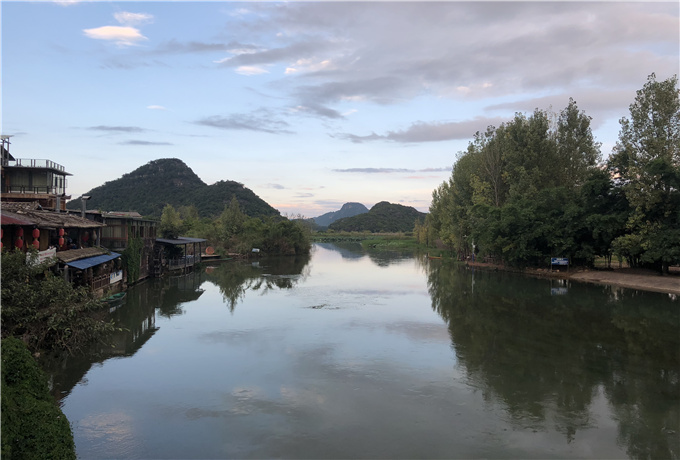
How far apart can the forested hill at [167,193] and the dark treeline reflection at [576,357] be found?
7748cm

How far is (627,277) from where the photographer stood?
31281mm

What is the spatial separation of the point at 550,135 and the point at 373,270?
2105 centimetres

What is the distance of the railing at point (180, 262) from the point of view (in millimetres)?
37688

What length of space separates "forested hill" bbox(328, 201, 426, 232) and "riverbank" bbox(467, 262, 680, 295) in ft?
343

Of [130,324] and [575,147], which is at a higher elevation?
[575,147]

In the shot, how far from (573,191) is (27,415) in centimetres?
4079

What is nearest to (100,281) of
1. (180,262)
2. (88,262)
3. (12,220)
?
(88,262)

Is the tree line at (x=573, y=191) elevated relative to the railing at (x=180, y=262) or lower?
elevated

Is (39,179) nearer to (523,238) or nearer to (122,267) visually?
(122,267)

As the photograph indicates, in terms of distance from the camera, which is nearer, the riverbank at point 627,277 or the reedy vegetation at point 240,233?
the riverbank at point 627,277

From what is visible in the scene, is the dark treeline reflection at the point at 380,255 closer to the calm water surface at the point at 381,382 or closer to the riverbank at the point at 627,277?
the riverbank at the point at 627,277

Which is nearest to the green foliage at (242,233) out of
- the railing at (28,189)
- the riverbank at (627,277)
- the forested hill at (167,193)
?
the railing at (28,189)

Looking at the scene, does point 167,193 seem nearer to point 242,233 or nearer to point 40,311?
point 242,233

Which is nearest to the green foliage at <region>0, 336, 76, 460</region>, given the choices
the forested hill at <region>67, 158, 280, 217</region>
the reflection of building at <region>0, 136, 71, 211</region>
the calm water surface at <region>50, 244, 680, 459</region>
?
the calm water surface at <region>50, 244, 680, 459</region>
